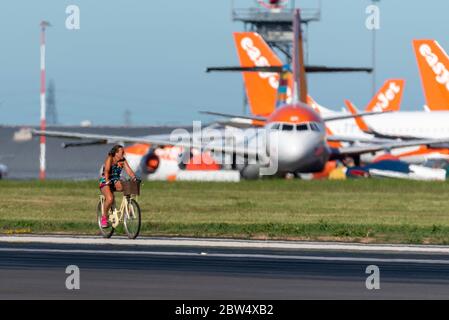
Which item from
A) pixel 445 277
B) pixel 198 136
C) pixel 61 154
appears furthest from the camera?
pixel 61 154

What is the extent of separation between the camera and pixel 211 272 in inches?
832

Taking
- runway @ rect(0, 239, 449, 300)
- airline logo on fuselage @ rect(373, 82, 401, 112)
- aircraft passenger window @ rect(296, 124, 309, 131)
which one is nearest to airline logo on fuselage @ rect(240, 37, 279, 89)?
airline logo on fuselage @ rect(373, 82, 401, 112)

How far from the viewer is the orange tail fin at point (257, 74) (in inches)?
2995

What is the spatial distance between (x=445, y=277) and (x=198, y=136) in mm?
45921

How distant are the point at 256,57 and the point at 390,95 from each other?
2611 centimetres

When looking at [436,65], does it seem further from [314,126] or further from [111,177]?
[111,177]

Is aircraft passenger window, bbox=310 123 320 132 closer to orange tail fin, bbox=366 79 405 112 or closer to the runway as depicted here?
the runway

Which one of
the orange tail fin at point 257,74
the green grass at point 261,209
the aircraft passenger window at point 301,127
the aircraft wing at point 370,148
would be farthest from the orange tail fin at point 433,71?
the green grass at point 261,209

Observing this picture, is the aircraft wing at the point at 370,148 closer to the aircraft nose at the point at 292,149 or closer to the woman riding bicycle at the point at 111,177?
the aircraft nose at the point at 292,149

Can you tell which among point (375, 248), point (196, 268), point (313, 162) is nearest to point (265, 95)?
point (313, 162)

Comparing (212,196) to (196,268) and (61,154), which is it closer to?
(196,268)

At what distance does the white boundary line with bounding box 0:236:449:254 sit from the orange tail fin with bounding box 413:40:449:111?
58.4 m

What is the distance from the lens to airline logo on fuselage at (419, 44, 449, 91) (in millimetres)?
85250
